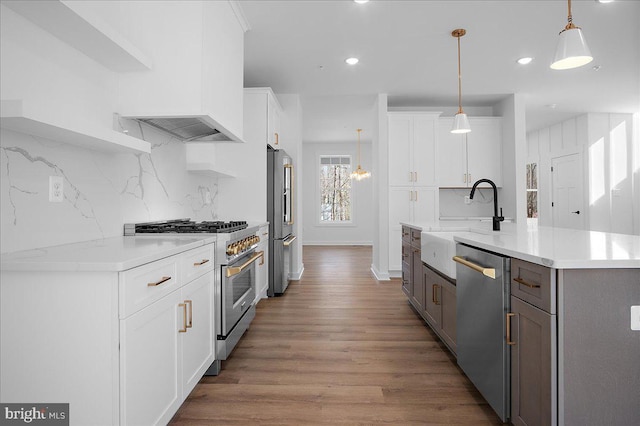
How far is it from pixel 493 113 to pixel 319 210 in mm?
5037

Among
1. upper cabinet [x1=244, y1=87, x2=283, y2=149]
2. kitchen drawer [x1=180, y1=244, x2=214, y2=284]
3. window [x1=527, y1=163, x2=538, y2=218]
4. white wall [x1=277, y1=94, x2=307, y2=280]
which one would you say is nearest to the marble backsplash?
kitchen drawer [x1=180, y1=244, x2=214, y2=284]

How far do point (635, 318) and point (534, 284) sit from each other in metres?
0.31

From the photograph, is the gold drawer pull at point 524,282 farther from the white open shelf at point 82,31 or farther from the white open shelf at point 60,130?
the white open shelf at point 82,31

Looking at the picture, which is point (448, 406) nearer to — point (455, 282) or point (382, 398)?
point (382, 398)

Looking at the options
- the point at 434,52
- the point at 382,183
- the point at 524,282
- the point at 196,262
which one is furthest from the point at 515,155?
the point at 196,262

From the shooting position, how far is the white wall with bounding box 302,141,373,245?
9.57 metres

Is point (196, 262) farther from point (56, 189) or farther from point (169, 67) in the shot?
point (169, 67)

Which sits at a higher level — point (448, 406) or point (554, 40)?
point (554, 40)

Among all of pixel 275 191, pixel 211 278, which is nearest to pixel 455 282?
pixel 211 278

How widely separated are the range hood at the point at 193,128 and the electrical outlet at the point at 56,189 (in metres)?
0.70

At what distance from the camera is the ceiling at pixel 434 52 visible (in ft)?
9.98

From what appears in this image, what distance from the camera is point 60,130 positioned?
1423 mm

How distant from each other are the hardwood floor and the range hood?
1.64 metres

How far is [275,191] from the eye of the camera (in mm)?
4141
